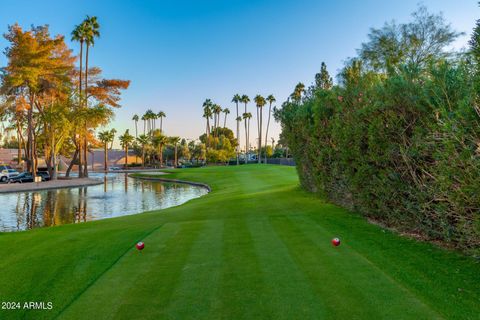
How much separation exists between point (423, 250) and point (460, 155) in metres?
2.29

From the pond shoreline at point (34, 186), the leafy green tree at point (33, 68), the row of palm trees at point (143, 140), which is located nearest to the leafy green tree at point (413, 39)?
the pond shoreline at point (34, 186)

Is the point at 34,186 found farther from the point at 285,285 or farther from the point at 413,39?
the point at 413,39

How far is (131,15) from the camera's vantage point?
80.5ft

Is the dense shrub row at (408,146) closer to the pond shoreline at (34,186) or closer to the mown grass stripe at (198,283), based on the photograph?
the mown grass stripe at (198,283)

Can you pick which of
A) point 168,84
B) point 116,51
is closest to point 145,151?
point 168,84

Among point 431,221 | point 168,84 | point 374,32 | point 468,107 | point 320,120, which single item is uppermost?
point 374,32

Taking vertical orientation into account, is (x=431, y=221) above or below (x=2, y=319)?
above

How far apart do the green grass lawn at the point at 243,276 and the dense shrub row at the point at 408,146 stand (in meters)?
0.76

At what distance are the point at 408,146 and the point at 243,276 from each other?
4.76 m

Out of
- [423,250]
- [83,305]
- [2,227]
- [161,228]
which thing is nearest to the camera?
[83,305]

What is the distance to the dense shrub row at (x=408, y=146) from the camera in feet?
15.5

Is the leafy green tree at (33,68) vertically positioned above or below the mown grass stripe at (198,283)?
above

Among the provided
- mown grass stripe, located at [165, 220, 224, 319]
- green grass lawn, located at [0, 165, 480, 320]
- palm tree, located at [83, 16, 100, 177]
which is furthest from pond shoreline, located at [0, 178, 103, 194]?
mown grass stripe, located at [165, 220, 224, 319]

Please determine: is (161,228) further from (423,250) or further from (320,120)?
(320,120)
